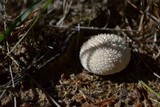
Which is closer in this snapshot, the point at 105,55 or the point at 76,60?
the point at 105,55

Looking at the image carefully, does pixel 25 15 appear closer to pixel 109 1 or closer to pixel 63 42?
pixel 63 42

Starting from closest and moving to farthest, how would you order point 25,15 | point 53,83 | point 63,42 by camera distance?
point 25,15
point 53,83
point 63,42

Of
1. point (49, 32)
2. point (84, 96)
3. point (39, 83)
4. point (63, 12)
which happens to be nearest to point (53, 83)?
point (39, 83)
